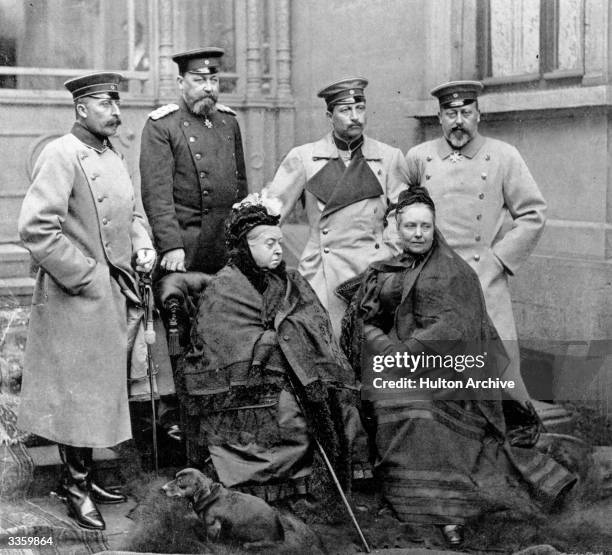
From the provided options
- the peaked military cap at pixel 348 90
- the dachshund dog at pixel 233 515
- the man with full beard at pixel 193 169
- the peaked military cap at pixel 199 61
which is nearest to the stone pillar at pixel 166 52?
the man with full beard at pixel 193 169

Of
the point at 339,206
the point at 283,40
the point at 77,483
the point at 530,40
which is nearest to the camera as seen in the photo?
the point at 77,483

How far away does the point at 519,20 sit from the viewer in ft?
18.7

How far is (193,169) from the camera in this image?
15.7 feet

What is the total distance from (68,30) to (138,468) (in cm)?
348

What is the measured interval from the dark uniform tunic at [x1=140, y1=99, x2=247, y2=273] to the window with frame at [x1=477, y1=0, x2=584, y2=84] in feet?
6.27

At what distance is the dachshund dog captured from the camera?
3.62 m

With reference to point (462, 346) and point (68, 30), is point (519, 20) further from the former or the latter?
point (68, 30)

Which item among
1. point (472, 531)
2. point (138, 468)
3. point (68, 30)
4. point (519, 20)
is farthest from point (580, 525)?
point (68, 30)

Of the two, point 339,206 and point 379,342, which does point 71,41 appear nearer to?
point 339,206

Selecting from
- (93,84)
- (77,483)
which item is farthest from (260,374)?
(93,84)

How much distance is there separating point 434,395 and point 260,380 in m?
0.75

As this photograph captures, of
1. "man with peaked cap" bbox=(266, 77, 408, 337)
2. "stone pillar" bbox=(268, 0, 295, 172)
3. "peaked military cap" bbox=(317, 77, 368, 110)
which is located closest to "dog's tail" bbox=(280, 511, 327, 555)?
"man with peaked cap" bbox=(266, 77, 408, 337)

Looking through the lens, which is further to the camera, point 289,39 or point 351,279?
point 289,39

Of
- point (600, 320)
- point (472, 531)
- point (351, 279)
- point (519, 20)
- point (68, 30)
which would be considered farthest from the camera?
point (68, 30)
